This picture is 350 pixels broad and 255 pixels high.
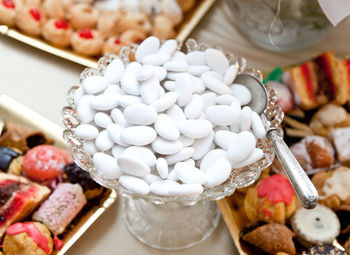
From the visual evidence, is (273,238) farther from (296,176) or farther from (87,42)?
(87,42)

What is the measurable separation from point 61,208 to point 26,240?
0.08 metres

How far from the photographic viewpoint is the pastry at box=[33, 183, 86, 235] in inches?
28.7

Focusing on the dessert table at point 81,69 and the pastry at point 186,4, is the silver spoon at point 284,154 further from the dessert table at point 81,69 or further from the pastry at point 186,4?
the pastry at point 186,4

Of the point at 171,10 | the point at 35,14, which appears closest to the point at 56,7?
the point at 35,14

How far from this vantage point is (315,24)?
3.22 ft

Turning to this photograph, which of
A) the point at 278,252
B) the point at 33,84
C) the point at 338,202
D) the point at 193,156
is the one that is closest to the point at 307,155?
the point at 338,202

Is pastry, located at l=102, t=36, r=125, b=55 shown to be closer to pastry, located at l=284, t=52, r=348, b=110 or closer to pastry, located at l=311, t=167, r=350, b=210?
pastry, located at l=284, t=52, r=348, b=110

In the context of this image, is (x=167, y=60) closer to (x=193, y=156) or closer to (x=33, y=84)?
(x=193, y=156)

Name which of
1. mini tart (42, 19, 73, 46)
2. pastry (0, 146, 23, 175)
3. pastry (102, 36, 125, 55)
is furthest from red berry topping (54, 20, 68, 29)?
pastry (0, 146, 23, 175)

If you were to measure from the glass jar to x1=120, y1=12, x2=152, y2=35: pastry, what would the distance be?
0.72 feet

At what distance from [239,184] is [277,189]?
0.55 ft

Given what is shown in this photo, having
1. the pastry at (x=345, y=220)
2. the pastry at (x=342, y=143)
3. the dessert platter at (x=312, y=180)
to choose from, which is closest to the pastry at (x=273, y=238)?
the dessert platter at (x=312, y=180)

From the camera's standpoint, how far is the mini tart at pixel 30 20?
1.04 meters

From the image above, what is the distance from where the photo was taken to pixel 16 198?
0.72 metres
